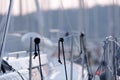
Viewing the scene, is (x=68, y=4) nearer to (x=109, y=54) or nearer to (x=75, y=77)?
(x=75, y=77)

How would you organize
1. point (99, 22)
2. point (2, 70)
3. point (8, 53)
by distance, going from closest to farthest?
1. point (2, 70)
2. point (8, 53)
3. point (99, 22)

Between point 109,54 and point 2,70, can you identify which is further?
point 109,54

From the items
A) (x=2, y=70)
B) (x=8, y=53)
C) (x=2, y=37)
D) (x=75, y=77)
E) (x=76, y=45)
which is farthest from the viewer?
(x=76, y=45)

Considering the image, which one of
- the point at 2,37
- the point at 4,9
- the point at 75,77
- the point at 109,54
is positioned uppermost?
the point at 4,9

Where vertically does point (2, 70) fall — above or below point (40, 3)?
below

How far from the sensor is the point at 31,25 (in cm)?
341

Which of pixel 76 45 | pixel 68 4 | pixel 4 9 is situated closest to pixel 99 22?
pixel 68 4

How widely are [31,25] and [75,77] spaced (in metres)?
1.10

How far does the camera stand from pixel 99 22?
5758mm

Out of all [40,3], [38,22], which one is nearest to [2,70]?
[40,3]

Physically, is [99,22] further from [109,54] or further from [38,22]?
[109,54]

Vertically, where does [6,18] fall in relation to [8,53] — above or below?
above

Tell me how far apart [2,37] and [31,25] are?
5.71 ft

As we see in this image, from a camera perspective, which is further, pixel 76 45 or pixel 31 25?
pixel 31 25
